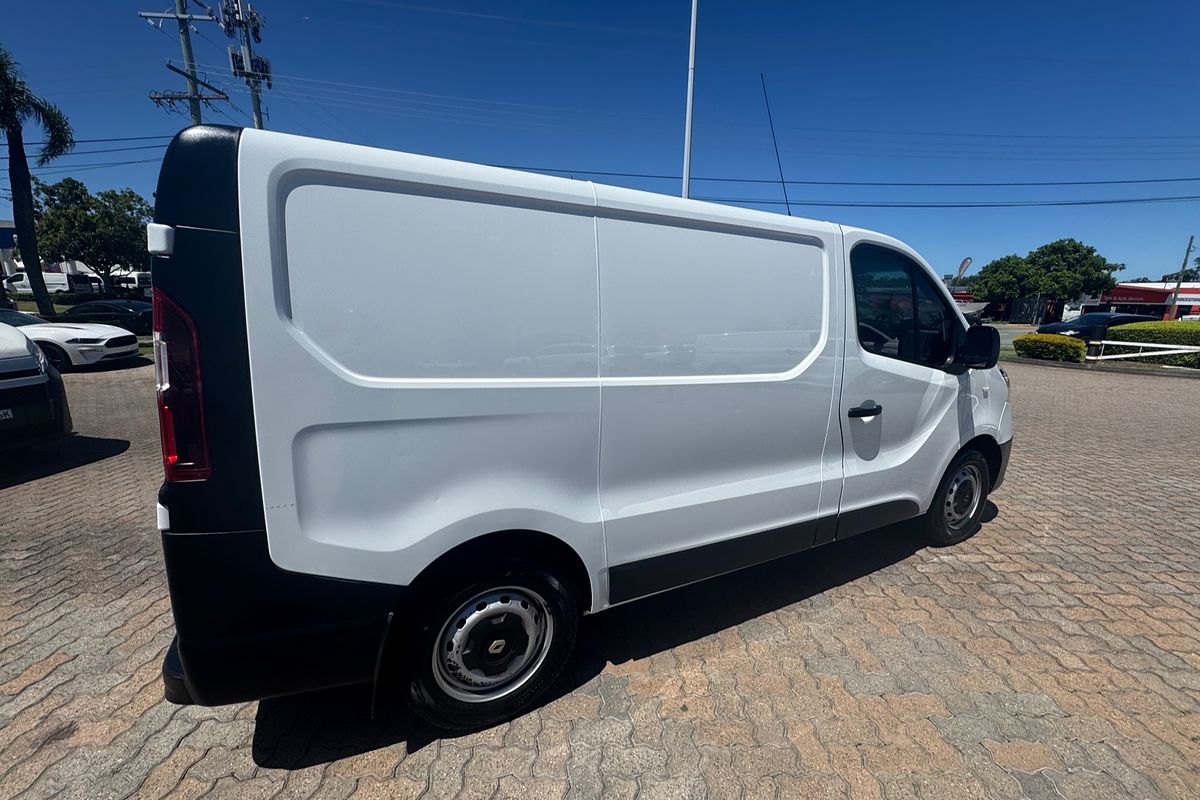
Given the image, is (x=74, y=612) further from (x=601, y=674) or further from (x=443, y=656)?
(x=601, y=674)

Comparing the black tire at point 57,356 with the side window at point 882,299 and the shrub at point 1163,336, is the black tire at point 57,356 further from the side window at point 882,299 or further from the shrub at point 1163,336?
the shrub at point 1163,336

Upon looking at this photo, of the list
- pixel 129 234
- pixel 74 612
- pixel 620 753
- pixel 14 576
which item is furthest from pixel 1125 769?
pixel 129 234

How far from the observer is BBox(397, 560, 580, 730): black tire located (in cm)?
203

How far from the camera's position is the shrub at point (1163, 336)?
14.8 m

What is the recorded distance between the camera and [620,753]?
211cm

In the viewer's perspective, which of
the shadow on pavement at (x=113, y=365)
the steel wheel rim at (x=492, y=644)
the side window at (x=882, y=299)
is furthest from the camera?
the shadow on pavement at (x=113, y=365)

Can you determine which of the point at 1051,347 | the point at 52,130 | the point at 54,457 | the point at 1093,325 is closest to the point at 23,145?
the point at 52,130

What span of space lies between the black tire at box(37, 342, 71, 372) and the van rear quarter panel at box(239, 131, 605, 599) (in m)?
13.5

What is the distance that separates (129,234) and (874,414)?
169 ft

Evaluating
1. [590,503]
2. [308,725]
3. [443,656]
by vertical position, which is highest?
[590,503]

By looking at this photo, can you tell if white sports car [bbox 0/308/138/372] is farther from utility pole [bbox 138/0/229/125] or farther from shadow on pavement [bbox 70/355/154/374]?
utility pole [bbox 138/0/229/125]

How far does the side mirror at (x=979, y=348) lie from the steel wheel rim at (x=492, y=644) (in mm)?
2959

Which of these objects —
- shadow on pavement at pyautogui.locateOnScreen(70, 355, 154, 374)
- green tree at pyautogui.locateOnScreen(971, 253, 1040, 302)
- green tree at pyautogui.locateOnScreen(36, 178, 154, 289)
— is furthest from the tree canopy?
green tree at pyautogui.locateOnScreen(36, 178, 154, 289)

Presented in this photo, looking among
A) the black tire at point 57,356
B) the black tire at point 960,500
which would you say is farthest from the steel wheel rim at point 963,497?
the black tire at point 57,356
